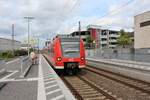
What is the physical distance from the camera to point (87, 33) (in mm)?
153625

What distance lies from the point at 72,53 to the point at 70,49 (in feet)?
1.09

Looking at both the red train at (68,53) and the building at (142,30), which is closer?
the red train at (68,53)

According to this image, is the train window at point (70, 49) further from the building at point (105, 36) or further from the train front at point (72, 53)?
the building at point (105, 36)

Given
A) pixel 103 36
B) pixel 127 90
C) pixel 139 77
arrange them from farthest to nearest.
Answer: pixel 103 36 < pixel 139 77 < pixel 127 90

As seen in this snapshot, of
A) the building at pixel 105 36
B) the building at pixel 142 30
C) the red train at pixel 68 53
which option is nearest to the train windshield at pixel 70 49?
the red train at pixel 68 53

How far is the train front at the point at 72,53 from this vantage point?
23212mm

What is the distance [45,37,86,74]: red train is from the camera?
75.9 ft

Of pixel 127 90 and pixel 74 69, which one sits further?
pixel 74 69

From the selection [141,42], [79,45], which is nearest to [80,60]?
[79,45]

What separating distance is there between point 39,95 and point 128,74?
1244 centimetres

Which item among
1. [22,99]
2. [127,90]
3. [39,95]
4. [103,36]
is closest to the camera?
[22,99]

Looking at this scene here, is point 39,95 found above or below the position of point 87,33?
below

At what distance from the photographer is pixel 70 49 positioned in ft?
77.3

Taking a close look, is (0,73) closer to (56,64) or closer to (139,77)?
(56,64)
